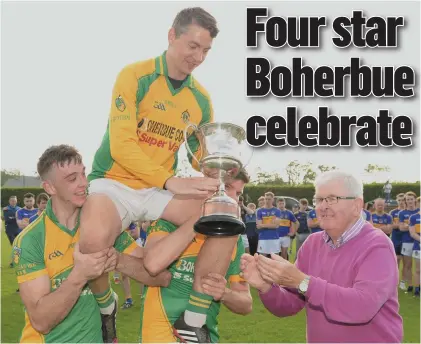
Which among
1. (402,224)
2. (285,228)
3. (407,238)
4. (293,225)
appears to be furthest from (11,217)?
(407,238)

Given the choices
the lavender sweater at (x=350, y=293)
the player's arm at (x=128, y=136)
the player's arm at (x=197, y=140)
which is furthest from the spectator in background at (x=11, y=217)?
the lavender sweater at (x=350, y=293)

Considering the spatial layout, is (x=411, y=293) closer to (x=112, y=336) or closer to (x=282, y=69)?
(x=282, y=69)

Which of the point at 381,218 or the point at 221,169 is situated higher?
the point at 221,169

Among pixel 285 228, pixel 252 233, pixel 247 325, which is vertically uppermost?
pixel 285 228

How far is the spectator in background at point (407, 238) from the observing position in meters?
11.9

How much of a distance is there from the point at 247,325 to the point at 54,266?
546cm

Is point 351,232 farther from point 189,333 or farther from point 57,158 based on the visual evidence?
point 57,158

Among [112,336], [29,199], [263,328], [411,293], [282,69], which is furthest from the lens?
[29,199]

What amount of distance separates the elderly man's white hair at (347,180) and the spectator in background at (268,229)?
10062 millimetres

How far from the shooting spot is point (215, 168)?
11.6 ft

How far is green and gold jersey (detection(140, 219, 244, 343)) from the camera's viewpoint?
3715mm

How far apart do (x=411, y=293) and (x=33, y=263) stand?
9.91 m

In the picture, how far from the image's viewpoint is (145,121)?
3.88 m

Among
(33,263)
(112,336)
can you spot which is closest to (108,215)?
(33,263)
